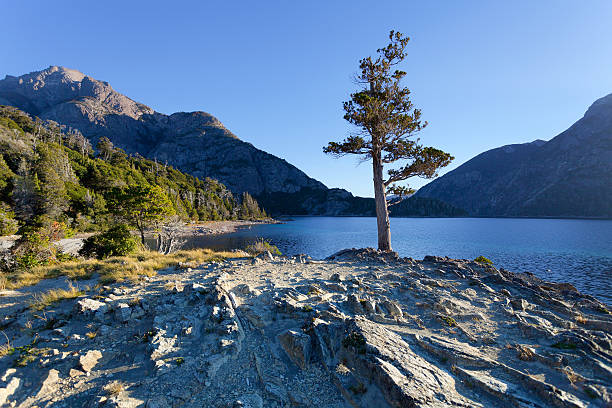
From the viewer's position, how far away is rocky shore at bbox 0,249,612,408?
3.94m

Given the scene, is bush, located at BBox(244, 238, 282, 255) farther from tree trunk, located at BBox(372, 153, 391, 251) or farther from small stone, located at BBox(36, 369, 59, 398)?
small stone, located at BBox(36, 369, 59, 398)

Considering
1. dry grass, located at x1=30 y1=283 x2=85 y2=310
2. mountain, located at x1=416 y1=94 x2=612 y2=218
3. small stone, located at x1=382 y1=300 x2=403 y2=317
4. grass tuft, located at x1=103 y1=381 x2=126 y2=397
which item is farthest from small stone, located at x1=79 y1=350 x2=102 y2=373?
mountain, located at x1=416 y1=94 x2=612 y2=218

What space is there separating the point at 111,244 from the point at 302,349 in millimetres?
18051

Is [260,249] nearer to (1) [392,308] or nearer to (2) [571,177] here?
(1) [392,308]

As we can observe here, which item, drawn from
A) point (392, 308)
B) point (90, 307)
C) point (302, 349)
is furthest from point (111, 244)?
point (392, 308)

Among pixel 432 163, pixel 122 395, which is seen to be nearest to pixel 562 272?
pixel 432 163

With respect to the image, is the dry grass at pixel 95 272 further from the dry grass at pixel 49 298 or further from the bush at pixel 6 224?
the bush at pixel 6 224

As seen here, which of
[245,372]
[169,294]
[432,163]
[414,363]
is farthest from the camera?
[432,163]

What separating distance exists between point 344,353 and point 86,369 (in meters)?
5.13

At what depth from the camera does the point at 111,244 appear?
1666 cm

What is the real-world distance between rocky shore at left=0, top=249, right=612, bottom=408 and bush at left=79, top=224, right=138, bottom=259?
843 centimetres

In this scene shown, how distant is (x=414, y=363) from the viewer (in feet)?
14.3

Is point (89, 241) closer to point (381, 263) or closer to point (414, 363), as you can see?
point (381, 263)

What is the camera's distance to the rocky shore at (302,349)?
3.94 metres
